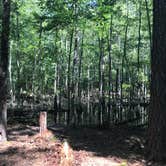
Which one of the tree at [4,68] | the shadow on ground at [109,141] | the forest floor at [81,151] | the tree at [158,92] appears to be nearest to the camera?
the forest floor at [81,151]

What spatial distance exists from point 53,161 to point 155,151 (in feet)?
7.58

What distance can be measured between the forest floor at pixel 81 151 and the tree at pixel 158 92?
0.47 metres

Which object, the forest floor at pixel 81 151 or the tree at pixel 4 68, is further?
the tree at pixel 4 68

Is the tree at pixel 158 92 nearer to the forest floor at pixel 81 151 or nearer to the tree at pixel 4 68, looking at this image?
the forest floor at pixel 81 151

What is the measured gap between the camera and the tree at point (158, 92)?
8562 mm

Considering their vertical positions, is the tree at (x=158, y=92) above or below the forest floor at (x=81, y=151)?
above

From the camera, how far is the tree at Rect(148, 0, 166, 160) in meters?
8.56

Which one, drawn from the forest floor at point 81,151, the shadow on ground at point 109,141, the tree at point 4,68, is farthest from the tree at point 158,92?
the tree at point 4,68

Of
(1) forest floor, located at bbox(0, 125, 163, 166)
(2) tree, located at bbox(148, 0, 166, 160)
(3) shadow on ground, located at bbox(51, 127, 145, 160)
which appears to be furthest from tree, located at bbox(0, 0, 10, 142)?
(2) tree, located at bbox(148, 0, 166, 160)

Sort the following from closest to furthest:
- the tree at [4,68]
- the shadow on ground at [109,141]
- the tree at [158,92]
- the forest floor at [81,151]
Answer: the forest floor at [81,151]
the tree at [158,92]
the shadow on ground at [109,141]
the tree at [4,68]

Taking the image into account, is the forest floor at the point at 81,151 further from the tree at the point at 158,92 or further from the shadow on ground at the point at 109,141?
the tree at the point at 158,92

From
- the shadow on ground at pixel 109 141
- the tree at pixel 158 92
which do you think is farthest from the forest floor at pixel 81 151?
the tree at pixel 158 92

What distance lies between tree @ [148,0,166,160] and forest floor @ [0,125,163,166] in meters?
0.47

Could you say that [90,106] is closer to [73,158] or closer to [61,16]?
[61,16]
